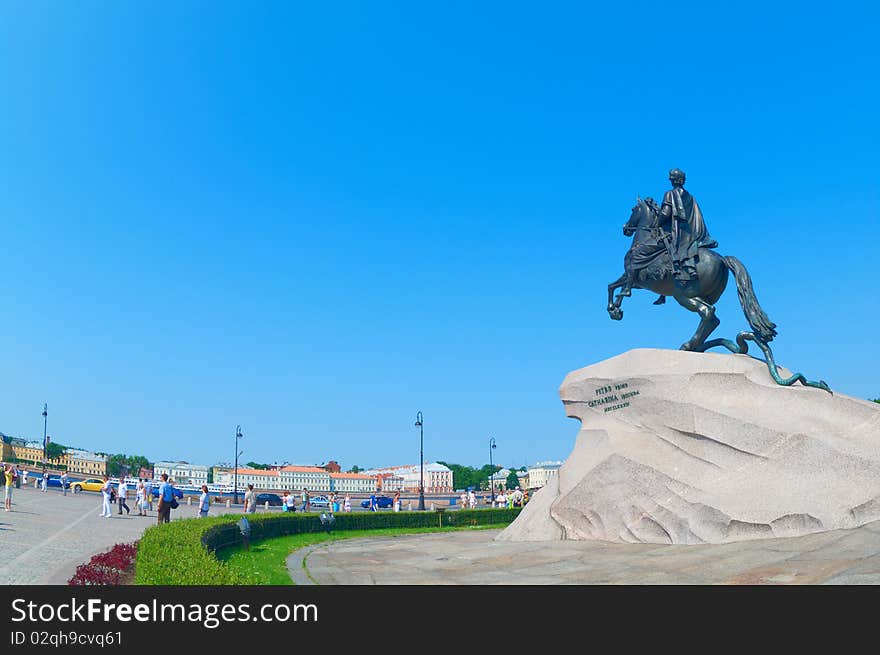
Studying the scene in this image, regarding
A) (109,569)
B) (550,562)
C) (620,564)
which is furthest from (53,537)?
(620,564)

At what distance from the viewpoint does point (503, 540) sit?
16047 mm

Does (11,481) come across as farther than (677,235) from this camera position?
Yes

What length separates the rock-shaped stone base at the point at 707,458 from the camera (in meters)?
11.8

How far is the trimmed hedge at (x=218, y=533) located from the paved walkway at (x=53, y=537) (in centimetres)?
130

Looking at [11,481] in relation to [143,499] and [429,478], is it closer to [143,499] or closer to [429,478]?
[143,499]

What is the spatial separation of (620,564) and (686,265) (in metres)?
6.93

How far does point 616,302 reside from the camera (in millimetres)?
17031

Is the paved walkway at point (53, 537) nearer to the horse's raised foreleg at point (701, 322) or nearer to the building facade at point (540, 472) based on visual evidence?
the horse's raised foreleg at point (701, 322)

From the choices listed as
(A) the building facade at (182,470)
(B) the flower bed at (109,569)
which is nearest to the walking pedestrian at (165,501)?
(B) the flower bed at (109,569)
